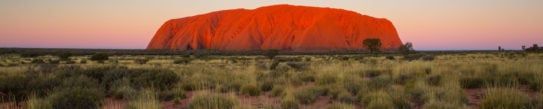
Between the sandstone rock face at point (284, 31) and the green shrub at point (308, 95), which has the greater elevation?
the sandstone rock face at point (284, 31)

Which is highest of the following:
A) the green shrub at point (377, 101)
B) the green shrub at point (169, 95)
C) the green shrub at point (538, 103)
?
the green shrub at point (538, 103)

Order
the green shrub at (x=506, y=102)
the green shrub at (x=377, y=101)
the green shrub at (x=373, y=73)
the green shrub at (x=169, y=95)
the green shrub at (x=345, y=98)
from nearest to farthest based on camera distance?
the green shrub at (x=506, y=102)
the green shrub at (x=377, y=101)
the green shrub at (x=345, y=98)
the green shrub at (x=169, y=95)
the green shrub at (x=373, y=73)

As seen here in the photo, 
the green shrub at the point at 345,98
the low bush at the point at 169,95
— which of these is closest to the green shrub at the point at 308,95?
the green shrub at the point at 345,98

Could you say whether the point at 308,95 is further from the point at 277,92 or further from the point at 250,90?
the point at 250,90

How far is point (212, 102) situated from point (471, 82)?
5.50 meters

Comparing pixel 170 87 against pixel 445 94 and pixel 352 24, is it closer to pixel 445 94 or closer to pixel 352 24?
pixel 445 94

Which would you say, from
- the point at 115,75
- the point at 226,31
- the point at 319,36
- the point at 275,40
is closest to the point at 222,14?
the point at 226,31

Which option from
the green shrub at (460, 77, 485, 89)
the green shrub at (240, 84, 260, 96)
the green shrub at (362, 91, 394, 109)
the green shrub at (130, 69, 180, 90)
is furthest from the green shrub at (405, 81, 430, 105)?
the green shrub at (130, 69, 180, 90)

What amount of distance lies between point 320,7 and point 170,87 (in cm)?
9754

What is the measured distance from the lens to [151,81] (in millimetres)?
8328

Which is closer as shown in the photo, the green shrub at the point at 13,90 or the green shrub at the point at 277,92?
the green shrub at the point at 13,90

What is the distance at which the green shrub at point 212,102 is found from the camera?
18.2ft

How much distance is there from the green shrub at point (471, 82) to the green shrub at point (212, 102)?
5.01 m

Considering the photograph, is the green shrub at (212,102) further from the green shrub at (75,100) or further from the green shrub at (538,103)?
the green shrub at (538,103)
